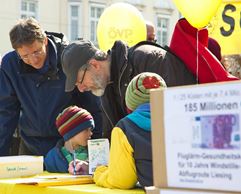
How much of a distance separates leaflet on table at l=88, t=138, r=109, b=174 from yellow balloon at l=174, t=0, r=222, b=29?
2.55 ft

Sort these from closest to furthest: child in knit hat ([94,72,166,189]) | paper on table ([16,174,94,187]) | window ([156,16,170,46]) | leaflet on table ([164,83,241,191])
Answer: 1. leaflet on table ([164,83,241,191])
2. child in knit hat ([94,72,166,189])
3. paper on table ([16,174,94,187])
4. window ([156,16,170,46])

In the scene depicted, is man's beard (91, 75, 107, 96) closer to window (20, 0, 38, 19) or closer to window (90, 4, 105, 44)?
window (20, 0, 38, 19)

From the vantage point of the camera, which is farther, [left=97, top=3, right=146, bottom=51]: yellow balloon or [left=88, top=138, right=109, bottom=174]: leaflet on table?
[left=97, top=3, right=146, bottom=51]: yellow balloon

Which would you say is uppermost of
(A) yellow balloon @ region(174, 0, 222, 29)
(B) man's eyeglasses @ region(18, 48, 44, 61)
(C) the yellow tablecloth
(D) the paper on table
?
(A) yellow balloon @ region(174, 0, 222, 29)

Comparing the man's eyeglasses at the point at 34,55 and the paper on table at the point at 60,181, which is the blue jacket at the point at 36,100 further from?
the paper on table at the point at 60,181

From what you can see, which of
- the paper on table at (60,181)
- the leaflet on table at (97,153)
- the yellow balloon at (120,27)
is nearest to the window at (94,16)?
the yellow balloon at (120,27)

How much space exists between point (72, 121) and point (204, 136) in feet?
5.39

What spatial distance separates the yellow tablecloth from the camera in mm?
2430

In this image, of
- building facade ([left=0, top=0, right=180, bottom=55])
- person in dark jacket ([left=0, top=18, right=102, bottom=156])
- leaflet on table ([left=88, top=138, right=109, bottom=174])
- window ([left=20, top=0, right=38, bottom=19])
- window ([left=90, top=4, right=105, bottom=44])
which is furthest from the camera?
window ([left=90, top=4, right=105, bottom=44])

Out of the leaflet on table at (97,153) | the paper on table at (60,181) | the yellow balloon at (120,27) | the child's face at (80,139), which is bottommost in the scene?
the paper on table at (60,181)

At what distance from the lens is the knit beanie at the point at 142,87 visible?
2412 millimetres

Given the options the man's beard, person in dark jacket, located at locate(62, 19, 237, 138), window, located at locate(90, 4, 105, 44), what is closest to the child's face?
person in dark jacket, located at locate(62, 19, 237, 138)

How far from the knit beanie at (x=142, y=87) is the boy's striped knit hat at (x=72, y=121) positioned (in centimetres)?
83

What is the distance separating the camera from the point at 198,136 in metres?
1.70
